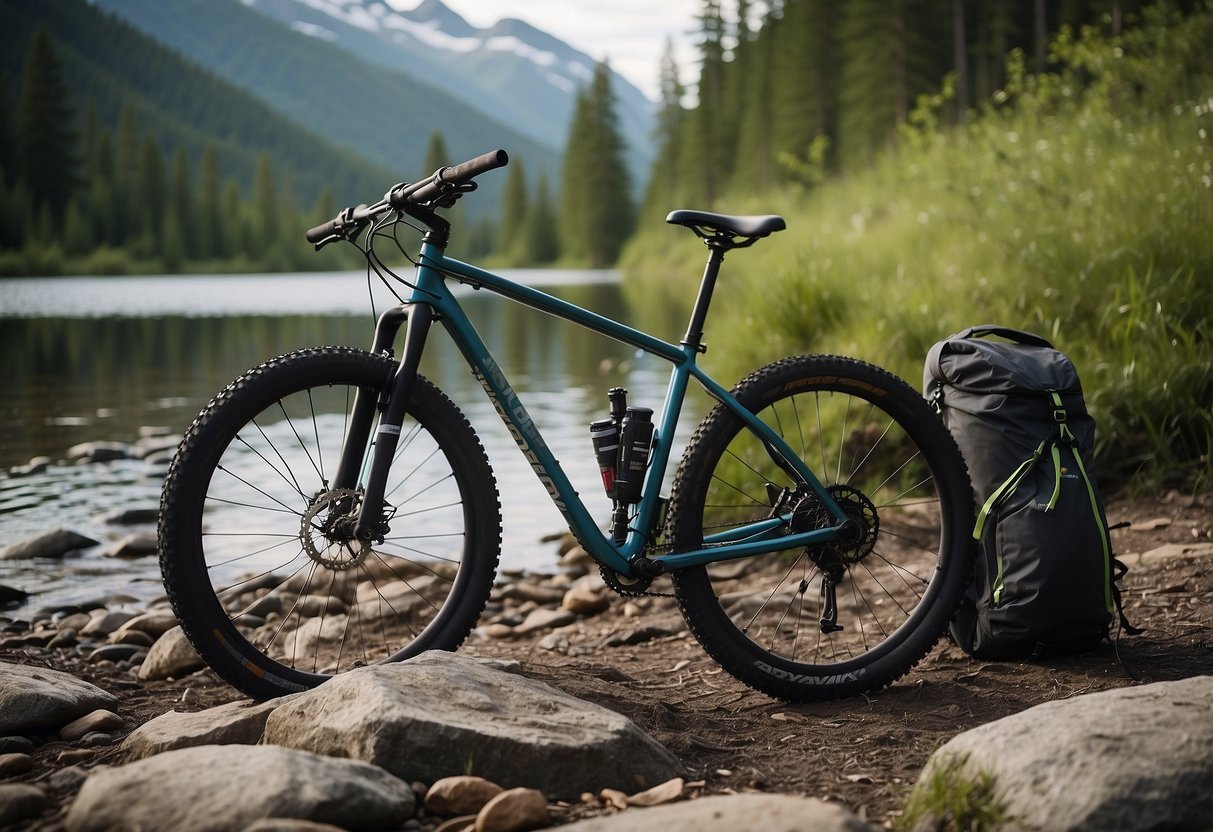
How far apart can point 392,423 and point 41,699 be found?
50.7 inches

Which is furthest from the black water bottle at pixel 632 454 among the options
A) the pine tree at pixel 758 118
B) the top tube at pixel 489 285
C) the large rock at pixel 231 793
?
the pine tree at pixel 758 118

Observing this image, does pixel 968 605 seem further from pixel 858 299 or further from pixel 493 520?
pixel 858 299

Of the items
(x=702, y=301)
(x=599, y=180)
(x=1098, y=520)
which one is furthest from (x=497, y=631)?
(x=599, y=180)

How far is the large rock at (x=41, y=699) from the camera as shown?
9.96 feet

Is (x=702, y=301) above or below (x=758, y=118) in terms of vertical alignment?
below

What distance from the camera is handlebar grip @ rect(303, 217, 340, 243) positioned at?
133 inches

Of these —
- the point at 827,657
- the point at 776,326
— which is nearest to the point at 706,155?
the point at 776,326

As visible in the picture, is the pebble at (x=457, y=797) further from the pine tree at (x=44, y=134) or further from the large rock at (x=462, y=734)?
the pine tree at (x=44, y=134)

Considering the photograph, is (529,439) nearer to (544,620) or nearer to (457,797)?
(457,797)

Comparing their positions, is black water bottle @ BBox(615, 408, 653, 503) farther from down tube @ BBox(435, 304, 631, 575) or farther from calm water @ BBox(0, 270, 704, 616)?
calm water @ BBox(0, 270, 704, 616)

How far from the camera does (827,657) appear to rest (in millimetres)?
4215

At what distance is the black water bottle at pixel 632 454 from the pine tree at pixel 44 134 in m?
80.8

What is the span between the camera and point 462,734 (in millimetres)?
2566

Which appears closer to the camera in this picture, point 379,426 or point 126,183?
point 379,426
